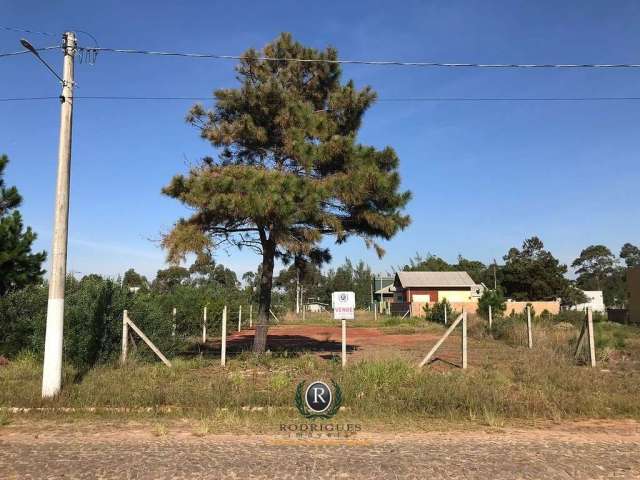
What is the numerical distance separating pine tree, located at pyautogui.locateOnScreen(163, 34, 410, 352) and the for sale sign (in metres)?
1.41

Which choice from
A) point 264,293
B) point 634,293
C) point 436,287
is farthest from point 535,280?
point 264,293

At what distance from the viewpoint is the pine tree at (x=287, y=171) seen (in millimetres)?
11266

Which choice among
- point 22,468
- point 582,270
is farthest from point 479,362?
point 582,270

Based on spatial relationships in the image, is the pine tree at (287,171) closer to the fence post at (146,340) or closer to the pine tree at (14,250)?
the fence post at (146,340)

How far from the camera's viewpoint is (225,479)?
5.12 m

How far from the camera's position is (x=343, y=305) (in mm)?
11547

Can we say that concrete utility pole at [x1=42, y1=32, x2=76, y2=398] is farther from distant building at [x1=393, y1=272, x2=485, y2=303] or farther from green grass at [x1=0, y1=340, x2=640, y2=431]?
distant building at [x1=393, y1=272, x2=485, y2=303]

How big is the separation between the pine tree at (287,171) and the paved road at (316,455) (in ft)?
17.8

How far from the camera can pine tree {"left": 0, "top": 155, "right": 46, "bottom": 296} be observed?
1672 cm

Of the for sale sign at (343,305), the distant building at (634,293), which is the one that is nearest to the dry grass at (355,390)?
the for sale sign at (343,305)

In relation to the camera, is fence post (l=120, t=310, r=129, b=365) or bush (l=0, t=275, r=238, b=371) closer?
fence post (l=120, t=310, r=129, b=365)

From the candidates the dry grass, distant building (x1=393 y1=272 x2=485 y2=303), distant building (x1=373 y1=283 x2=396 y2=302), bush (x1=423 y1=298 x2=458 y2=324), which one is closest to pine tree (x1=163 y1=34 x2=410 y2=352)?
the dry grass

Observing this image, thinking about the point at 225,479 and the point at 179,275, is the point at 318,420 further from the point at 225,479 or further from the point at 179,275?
the point at 179,275

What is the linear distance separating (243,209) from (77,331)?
4.94m
